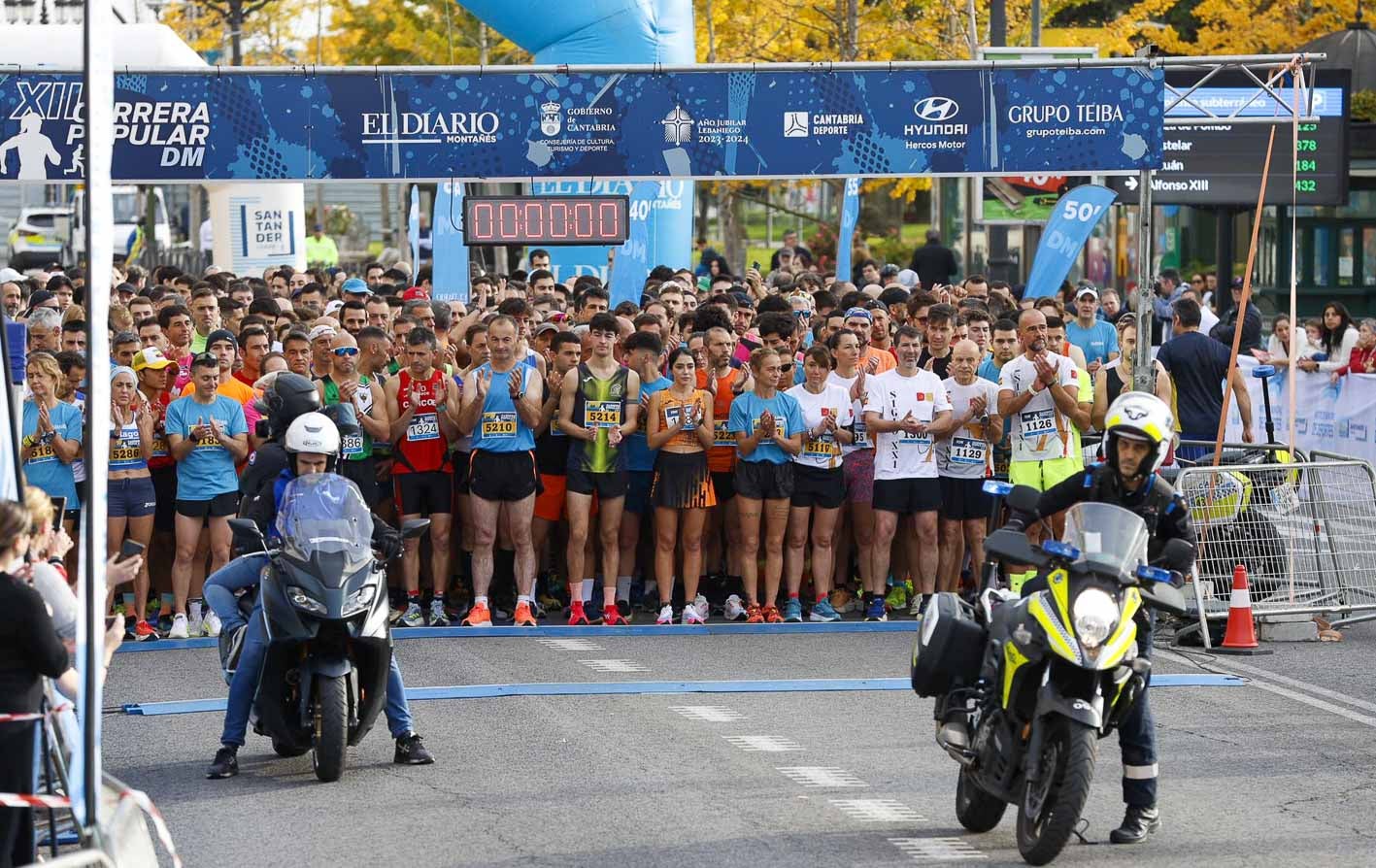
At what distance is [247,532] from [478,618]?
4932 mm

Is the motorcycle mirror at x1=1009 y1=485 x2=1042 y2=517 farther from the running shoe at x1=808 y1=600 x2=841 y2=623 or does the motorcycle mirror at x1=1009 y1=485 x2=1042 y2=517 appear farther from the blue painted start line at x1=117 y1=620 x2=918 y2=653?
the running shoe at x1=808 y1=600 x2=841 y2=623

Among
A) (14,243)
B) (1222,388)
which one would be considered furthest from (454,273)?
(14,243)

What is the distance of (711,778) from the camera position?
30.5 ft

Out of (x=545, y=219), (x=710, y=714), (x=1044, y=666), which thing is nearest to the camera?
(x=1044, y=666)

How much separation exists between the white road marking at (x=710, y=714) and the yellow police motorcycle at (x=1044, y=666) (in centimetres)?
251

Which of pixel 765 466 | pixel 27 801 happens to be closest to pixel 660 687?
pixel 765 466

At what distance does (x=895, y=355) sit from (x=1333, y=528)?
3.53 m

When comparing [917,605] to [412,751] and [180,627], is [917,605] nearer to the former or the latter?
[180,627]

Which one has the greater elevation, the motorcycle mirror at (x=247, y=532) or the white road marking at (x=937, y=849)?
the motorcycle mirror at (x=247, y=532)

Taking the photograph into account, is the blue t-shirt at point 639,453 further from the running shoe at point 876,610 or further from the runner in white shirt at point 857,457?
the running shoe at point 876,610

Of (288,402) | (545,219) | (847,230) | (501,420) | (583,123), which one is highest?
(583,123)

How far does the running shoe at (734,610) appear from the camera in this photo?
47.5 ft

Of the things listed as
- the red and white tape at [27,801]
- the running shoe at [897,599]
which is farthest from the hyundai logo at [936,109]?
the red and white tape at [27,801]

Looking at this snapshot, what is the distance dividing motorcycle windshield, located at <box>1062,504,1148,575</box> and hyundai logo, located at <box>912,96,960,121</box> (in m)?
9.45
